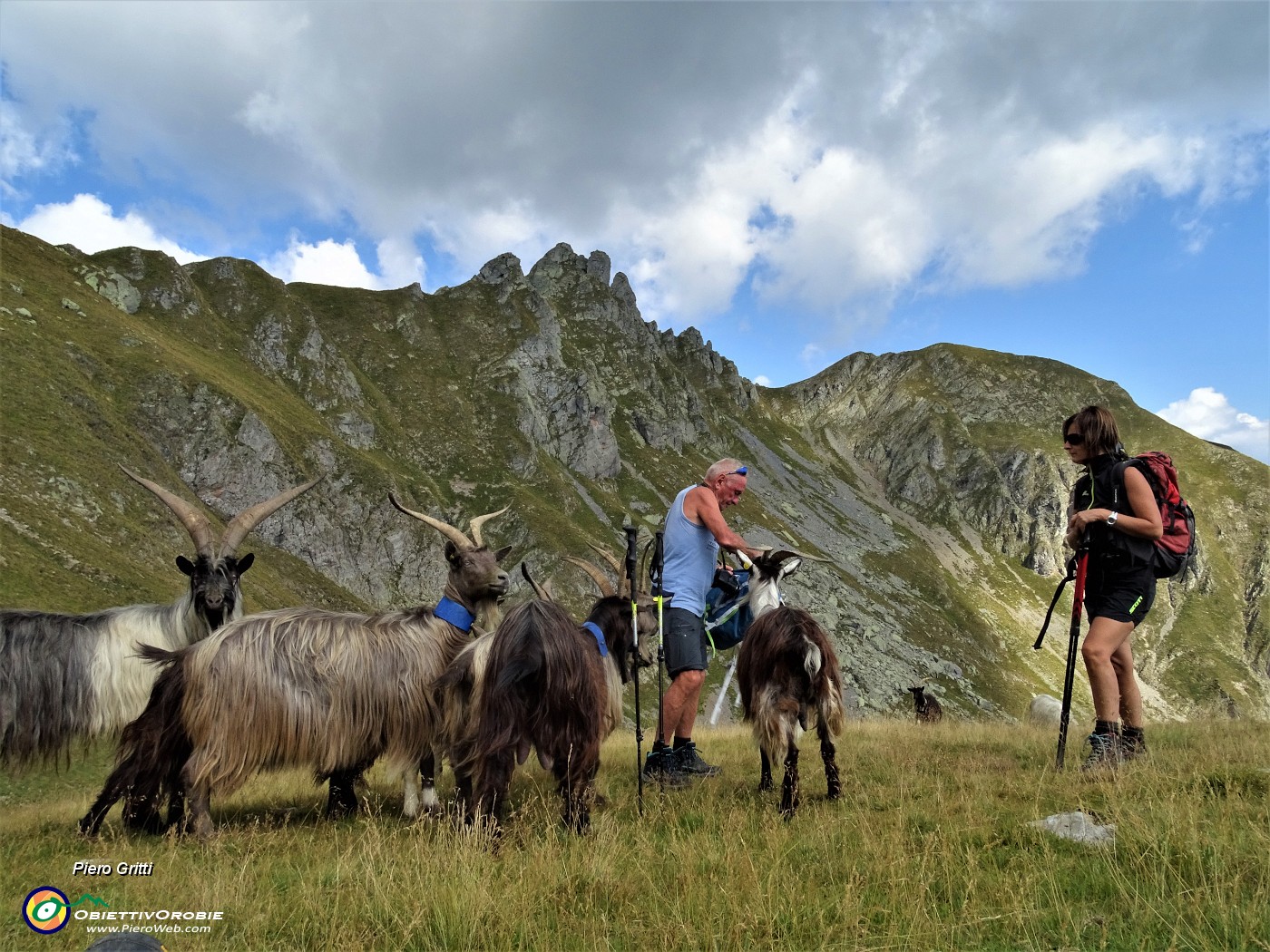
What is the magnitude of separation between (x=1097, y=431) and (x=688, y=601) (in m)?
4.46

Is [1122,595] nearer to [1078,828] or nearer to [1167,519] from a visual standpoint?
[1167,519]

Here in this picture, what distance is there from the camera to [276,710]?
20.0ft

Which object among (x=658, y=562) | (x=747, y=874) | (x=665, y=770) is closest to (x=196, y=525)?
(x=658, y=562)

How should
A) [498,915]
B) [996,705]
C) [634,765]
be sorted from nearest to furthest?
[498,915], [634,765], [996,705]

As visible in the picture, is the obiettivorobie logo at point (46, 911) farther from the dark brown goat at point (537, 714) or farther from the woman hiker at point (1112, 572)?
the woman hiker at point (1112, 572)

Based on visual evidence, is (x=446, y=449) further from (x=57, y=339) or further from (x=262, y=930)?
(x=262, y=930)

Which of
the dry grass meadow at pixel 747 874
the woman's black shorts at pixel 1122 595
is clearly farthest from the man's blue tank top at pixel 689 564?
the woman's black shorts at pixel 1122 595

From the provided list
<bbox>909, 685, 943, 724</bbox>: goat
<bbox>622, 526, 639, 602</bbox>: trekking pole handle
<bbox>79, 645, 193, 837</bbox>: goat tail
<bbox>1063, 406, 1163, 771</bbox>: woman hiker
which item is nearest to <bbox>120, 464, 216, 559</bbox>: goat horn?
<bbox>79, 645, 193, 837</bbox>: goat tail

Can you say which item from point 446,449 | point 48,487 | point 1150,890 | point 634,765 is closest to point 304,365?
point 446,449

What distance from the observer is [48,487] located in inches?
1217

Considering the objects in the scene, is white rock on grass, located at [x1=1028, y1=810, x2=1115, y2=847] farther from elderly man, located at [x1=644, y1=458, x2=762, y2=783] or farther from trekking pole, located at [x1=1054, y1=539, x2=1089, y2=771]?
elderly man, located at [x1=644, y1=458, x2=762, y2=783]

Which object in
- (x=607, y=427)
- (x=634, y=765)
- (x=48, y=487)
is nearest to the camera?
(x=634, y=765)

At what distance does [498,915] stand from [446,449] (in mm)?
84956

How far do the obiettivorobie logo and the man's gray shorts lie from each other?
5.07 metres
